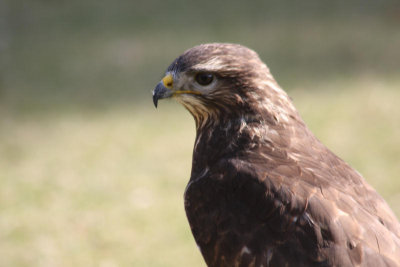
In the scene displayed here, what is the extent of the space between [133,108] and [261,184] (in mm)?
4341

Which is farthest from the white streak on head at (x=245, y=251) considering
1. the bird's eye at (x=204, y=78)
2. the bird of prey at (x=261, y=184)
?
the bird's eye at (x=204, y=78)

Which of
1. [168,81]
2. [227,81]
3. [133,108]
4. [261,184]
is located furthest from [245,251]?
[133,108]

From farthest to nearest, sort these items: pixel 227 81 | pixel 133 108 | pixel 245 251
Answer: pixel 133 108
pixel 227 81
pixel 245 251

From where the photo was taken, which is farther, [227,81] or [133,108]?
[133,108]

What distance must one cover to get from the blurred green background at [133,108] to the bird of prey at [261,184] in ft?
6.61

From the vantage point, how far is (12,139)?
6.23m

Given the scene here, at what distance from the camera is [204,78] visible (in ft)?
9.39

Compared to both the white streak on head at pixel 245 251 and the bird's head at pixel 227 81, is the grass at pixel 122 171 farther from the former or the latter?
the white streak on head at pixel 245 251

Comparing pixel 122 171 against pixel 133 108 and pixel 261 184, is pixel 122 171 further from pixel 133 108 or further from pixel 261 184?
pixel 261 184

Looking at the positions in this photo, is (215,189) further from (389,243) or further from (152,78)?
(152,78)

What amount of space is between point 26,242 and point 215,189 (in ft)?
8.70

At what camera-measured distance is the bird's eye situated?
2.84 metres

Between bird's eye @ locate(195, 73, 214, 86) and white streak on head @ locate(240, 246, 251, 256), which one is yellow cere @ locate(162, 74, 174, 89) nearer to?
bird's eye @ locate(195, 73, 214, 86)

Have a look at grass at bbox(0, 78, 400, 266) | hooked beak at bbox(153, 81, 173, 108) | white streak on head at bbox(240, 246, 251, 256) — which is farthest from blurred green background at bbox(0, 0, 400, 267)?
white streak on head at bbox(240, 246, 251, 256)
